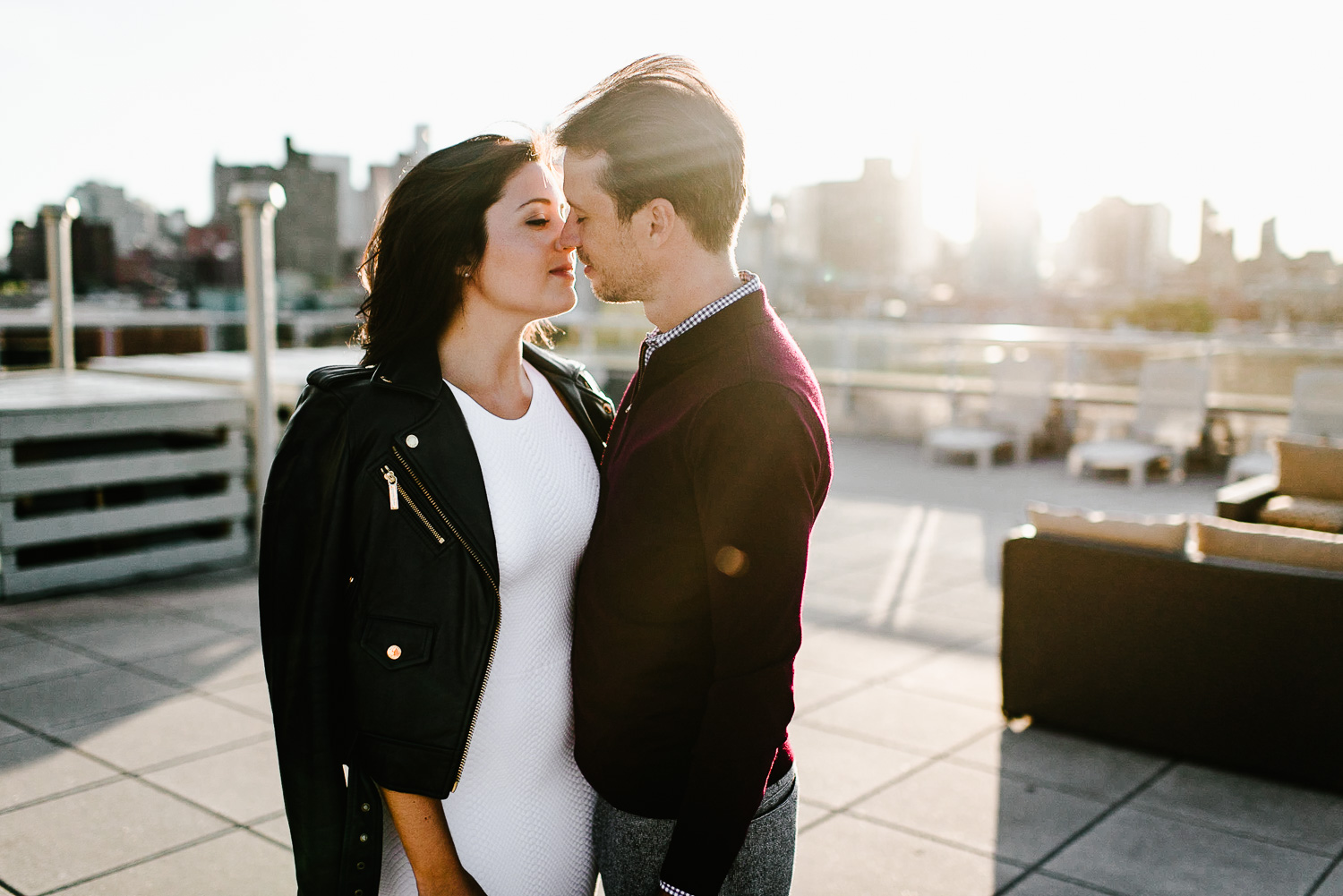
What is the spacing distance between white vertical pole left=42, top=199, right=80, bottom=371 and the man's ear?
343 inches

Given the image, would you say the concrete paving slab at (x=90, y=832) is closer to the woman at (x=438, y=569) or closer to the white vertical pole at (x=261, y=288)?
the woman at (x=438, y=569)

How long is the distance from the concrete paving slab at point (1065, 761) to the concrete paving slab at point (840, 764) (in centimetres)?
29

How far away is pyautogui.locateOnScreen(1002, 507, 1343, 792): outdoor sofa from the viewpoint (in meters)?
4.07

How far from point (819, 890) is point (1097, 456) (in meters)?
9.81

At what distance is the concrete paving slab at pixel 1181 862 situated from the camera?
3.38 m

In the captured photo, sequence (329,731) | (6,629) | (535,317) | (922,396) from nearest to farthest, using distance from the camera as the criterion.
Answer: (329,731) → (535,317) → (6,629) → (922,396)

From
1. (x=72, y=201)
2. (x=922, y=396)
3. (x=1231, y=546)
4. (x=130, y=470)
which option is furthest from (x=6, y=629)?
(x=922, y=396)

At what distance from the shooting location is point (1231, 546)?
14.2 feet

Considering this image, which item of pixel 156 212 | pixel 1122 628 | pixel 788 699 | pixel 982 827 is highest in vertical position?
pixel 156 212

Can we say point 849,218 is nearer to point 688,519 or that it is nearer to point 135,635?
point 135,635

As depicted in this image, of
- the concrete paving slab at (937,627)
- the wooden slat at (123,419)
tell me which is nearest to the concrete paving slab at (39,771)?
the wooden slat at (123,419)

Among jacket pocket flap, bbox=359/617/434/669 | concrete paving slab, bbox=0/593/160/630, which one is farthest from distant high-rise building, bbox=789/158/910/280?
jacket pocket flap, bbox=359/617/434/669

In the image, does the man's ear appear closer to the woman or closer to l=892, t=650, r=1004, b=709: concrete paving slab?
the woman

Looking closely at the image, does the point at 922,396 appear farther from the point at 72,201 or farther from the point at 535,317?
the point at 535,317
